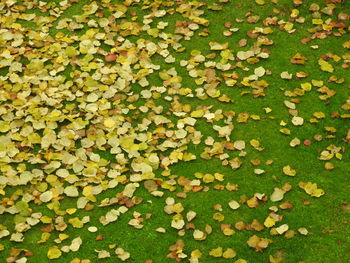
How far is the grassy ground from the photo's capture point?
4270 mm

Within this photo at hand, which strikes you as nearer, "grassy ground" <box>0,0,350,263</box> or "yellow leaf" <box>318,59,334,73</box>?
"grassy ground" <box>0,0,350,263</box>

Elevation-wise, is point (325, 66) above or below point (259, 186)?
above

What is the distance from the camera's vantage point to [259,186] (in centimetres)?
468

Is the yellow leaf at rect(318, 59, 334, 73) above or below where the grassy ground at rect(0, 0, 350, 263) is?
above

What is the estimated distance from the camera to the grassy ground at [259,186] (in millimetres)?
4270

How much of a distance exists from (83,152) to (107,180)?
42 cm

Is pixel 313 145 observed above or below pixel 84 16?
below

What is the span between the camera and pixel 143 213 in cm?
455

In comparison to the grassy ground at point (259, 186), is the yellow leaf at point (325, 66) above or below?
above

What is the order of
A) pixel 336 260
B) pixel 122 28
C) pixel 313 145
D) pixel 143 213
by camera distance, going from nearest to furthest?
pixel 336 260
pixel 143 213
pixel 313 145
pixel 122 28

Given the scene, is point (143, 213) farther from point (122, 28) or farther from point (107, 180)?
point (122, 28)

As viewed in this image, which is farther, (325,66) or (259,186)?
(325,66)

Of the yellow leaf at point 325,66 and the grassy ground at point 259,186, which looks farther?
the yellow leaf at point 325,66

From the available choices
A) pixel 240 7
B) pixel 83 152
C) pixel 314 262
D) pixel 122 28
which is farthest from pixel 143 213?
pixel 240 7
